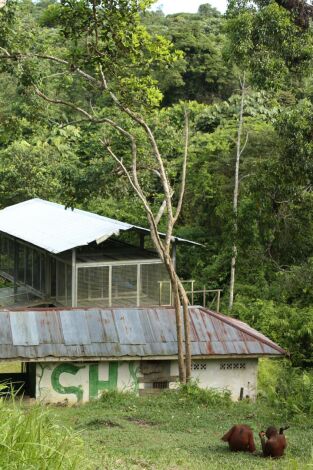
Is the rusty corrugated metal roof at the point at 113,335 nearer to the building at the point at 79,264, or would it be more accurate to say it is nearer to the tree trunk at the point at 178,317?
the tree trunk at the point at 178,317

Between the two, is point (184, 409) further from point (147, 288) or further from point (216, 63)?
point (216, 63)

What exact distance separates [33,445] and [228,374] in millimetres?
12179

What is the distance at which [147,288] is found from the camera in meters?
24.5

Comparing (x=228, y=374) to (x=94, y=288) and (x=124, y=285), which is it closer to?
(x=124, y=285)

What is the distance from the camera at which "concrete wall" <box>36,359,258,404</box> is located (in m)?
16.9

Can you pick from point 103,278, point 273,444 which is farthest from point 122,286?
point 273,444

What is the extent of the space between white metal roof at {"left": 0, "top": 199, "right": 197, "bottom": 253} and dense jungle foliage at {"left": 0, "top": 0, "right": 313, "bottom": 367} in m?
1.19

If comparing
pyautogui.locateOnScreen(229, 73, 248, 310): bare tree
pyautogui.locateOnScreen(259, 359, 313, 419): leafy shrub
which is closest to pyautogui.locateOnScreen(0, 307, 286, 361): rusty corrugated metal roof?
pyautogui.locateOnScreen(259, 359, 313, 419): leafy shrub

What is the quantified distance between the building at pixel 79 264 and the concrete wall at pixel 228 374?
595 cm

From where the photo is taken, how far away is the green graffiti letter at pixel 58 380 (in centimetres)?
1692

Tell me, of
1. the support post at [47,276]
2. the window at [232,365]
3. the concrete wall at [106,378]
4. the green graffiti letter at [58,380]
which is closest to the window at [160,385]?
the concrete wall at [106,378]

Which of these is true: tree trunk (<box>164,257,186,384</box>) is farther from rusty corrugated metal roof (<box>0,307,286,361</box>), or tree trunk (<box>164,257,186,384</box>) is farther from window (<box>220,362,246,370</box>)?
window (<box>220,362,246,370</box>)

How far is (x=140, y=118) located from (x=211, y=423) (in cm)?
640

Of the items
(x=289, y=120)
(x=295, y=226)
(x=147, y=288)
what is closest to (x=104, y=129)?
(x=147, y=288)
